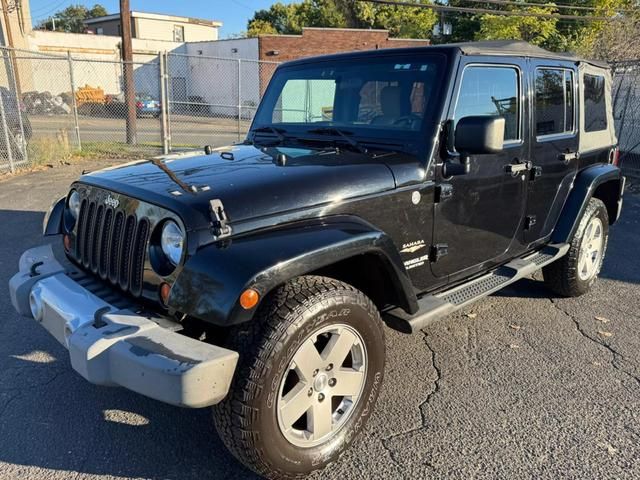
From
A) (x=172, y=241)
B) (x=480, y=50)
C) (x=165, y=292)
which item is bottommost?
(x=165, y=292)

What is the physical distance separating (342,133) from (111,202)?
1492 mm

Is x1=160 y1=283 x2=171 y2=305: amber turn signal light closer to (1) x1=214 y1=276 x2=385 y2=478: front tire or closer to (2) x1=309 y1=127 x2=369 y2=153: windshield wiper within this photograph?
(1) x1=214 y1=276 x2=385 y2=478: front tire

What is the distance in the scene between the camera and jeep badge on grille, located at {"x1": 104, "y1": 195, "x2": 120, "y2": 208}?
2693 millimetres

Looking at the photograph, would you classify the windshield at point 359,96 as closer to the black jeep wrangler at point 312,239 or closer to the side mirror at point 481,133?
the black jeep wrangler at point 312,239

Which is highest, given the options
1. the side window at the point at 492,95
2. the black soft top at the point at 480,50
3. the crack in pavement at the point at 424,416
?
the black soft top at the point at 480,50

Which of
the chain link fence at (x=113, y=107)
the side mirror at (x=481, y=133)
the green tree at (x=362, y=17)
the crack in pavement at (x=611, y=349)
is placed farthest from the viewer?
the green tree at (x=362, y=17)

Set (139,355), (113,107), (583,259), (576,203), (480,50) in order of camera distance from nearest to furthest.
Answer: (139,355), (480,50), (576,203), (583,259), (113,107)

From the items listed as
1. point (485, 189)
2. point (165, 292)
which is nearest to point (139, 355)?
point (165, 292)

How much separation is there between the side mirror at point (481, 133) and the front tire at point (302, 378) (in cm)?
106

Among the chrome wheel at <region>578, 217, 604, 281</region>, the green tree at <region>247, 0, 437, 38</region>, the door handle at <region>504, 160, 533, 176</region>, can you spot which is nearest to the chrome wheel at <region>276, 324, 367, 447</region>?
the door handle at <region>504, 160, 533, 176</region>

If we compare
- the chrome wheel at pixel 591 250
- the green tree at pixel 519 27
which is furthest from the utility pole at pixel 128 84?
the green tree at pixel 519 27

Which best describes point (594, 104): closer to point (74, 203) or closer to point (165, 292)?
point (165, 292)

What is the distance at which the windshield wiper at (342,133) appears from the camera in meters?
3.26

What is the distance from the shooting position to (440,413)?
303 cm
